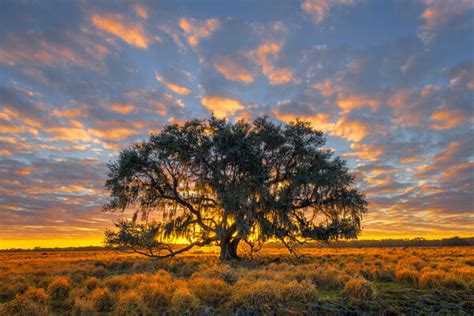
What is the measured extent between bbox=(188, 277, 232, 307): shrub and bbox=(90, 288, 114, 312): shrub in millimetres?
2439

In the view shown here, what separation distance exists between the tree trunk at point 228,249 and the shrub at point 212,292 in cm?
1443

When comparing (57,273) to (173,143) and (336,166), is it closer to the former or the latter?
(173,143)

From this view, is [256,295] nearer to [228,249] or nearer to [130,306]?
[130,306]

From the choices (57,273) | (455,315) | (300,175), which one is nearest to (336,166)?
(300,175)

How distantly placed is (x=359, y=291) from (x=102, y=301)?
7961mm

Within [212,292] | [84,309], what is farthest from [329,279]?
[84,309]

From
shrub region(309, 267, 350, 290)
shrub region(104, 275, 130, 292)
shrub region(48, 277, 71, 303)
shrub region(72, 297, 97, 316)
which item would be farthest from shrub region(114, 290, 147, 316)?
shrub region(309, 267, 350, 290)

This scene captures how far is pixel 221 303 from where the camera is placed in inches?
368

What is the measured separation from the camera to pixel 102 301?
31.5ft

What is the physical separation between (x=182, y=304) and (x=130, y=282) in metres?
4.62

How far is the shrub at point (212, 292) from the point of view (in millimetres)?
9465

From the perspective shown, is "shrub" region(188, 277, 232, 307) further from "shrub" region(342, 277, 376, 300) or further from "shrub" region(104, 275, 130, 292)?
"shrub" region(342, 277, 376, 300)

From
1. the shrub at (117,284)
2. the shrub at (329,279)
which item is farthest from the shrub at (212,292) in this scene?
the shrub at (329,279)

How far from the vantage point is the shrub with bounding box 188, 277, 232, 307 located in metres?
9.46
